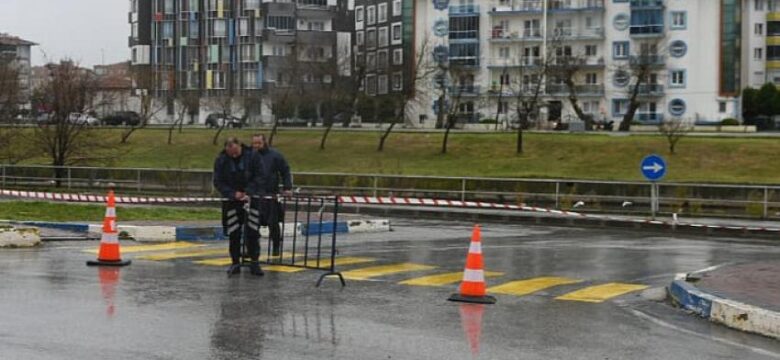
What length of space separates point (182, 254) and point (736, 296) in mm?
8890

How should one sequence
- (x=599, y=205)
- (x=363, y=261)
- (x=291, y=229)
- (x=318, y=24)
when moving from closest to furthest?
(x=363, y=261) < (x=291, y=229) < (x=599, y=205) < (x=318, y=24)

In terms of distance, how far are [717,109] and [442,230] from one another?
71.1 metres

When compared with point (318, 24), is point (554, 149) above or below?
below

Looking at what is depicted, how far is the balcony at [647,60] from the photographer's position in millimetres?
88875

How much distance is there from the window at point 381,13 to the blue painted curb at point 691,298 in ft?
340

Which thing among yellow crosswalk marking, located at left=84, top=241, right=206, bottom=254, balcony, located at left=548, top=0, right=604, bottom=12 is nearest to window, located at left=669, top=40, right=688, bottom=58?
balcony, located at left=548, top=0, right=604, bottom=12

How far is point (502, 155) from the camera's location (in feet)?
199

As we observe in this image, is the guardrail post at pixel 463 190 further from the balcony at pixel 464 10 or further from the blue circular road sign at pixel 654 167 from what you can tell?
the balcony at pixel 464 10

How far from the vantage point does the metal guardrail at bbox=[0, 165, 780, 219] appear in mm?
34031

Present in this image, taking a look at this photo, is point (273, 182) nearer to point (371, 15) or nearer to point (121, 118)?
point (121, 118)

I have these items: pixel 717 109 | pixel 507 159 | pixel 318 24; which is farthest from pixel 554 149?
pixel 318 24

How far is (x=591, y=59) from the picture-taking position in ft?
317

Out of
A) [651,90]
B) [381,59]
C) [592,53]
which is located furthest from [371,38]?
[651,90]

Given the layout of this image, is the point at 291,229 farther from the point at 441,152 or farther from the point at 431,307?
the point at 441,152
